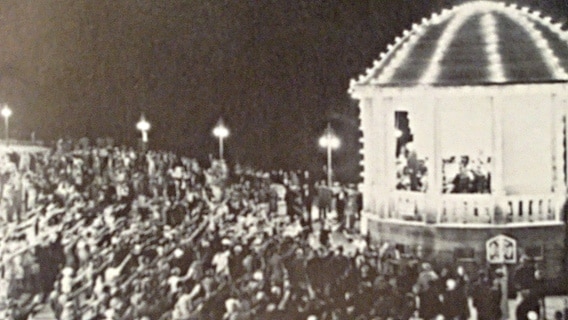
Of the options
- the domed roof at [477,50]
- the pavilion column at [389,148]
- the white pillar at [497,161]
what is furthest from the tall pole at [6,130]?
the white pillar at [497,161]

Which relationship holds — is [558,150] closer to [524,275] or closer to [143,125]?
[524,275]

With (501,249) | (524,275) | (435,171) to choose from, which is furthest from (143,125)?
(524,275)

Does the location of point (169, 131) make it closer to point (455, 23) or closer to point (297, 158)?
point (297, 158)

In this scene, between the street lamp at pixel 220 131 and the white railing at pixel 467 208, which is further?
the street lamp at pixel 220 131

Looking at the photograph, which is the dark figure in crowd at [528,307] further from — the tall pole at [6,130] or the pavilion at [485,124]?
the tall pole at [6,130]

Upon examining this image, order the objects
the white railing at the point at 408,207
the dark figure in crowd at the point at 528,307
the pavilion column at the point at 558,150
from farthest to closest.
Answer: the white railing at the point at 408,207, the pavilion column at the point at 558,150, the dark figure in crowd at the point at 528,307

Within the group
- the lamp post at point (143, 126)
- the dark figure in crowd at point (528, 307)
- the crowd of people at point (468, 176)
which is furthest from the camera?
the lamp post at point (143, 126)

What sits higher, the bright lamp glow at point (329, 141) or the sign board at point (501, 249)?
the bright lamp glow at point (329, 141)

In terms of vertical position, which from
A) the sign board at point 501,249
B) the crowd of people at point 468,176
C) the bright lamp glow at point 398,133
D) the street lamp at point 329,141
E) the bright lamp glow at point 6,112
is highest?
the bright lamp glow at point 6,112
